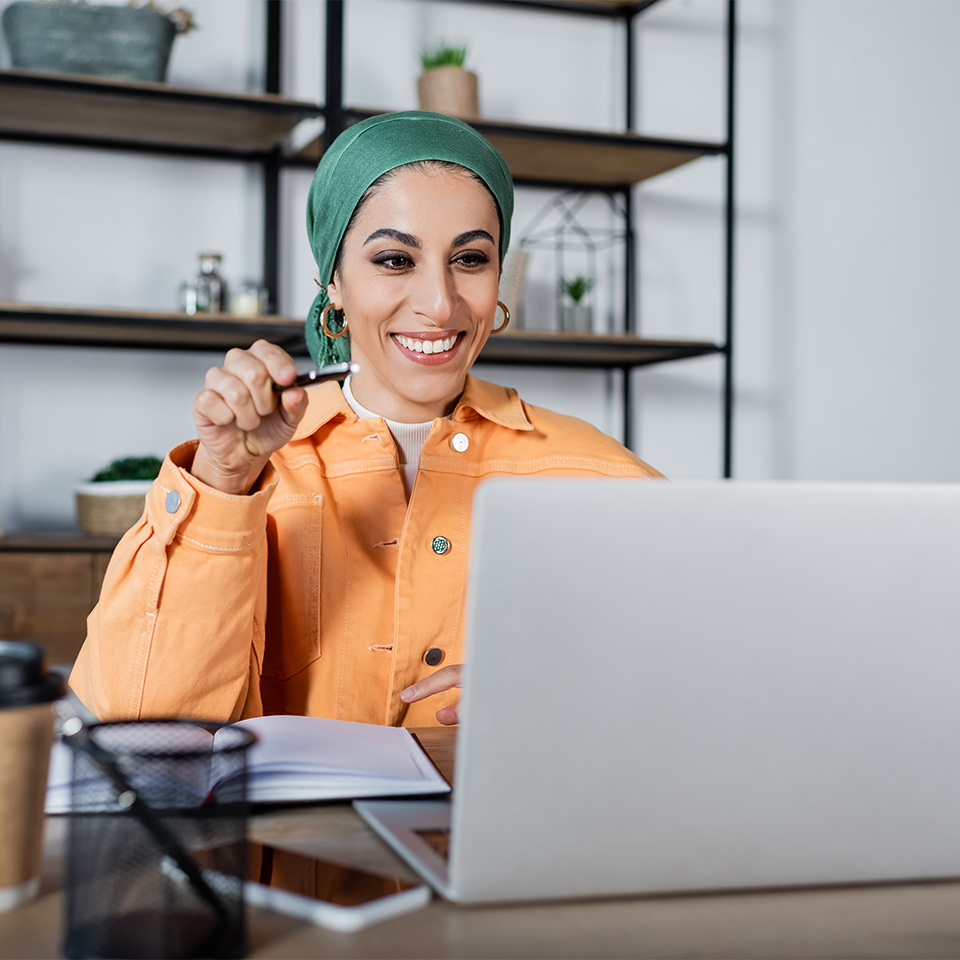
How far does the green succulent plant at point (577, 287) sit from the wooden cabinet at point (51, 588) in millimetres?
1274

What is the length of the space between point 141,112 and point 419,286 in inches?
51.4

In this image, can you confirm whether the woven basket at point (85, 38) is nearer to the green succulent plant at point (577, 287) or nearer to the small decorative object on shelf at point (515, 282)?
the small decorative object on shelf at point (515, 282)

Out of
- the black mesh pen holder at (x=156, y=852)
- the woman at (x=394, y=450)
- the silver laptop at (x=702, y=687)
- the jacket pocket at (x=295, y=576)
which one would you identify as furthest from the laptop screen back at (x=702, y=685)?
the jacket pocket at (x=295, y=576)

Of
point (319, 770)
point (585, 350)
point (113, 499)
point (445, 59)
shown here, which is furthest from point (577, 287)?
point (319, 770)

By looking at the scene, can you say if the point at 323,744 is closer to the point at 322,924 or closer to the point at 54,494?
the point at 322,924

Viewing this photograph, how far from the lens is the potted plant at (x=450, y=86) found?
7.95ft

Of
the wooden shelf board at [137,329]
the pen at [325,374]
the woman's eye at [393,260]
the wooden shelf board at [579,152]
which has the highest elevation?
the wooden shelf board at [579,152]

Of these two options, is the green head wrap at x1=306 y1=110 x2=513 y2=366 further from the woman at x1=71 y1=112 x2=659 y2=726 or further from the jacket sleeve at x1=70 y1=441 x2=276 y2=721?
the jacket sleeve at x1=70 y1=441 x2=276 y2=721

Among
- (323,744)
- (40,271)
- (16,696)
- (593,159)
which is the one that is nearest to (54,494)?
(40,271)

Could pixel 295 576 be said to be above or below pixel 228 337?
below

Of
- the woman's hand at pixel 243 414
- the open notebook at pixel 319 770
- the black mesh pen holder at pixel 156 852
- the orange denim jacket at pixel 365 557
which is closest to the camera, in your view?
the black mesh pen holder at pixel 156 852

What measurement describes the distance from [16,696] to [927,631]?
471 millimetres

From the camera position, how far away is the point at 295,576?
121 centimetres

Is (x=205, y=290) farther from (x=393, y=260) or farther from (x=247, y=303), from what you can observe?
(x=393, y=260)
